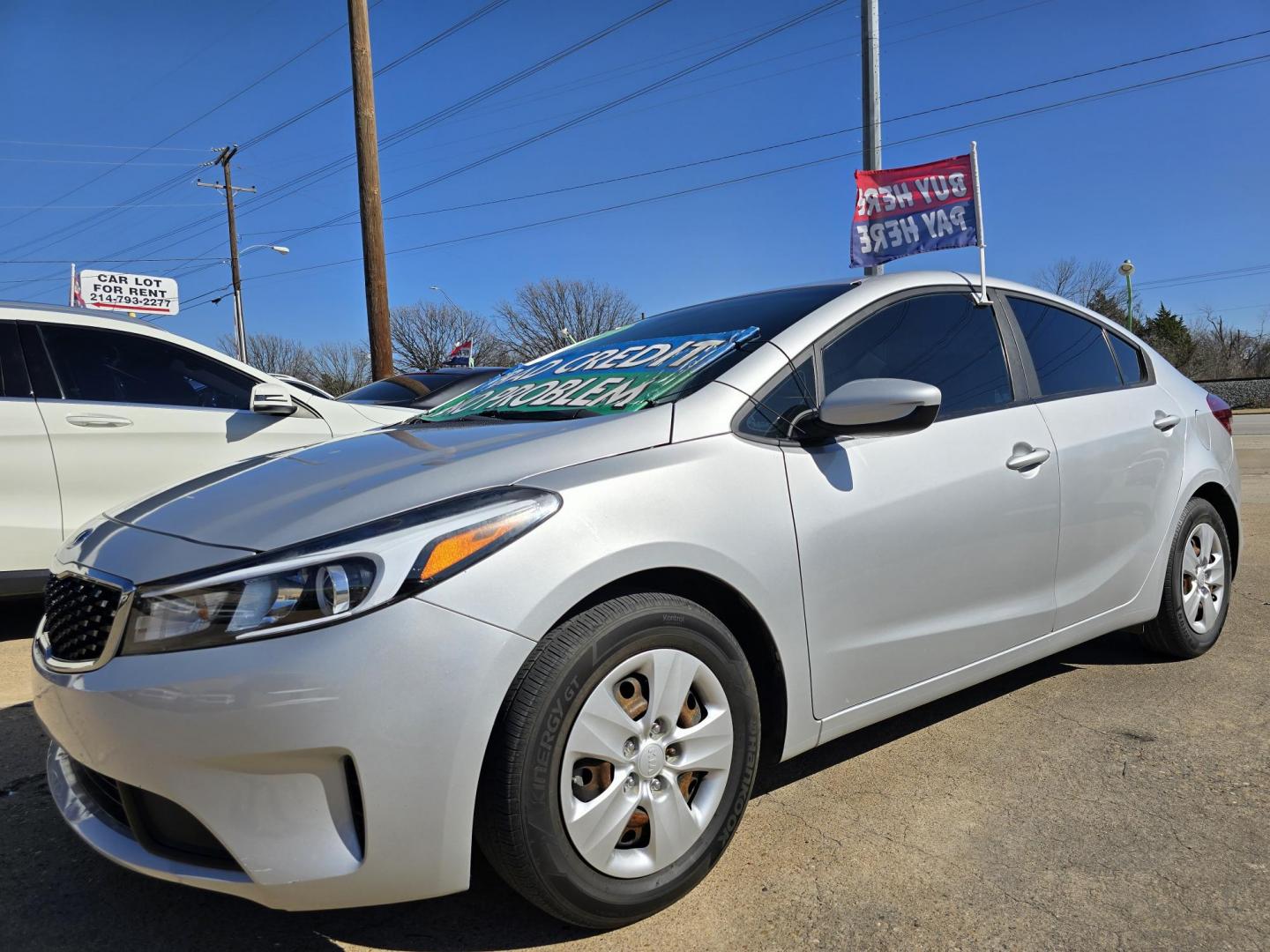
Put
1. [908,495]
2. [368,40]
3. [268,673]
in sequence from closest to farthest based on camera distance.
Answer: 1. [268,673]
2. [908,495]
3. [368,40]

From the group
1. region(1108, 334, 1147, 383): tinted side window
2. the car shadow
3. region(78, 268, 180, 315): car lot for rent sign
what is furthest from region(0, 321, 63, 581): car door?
region(78, 268, 180, 315): car lot for rent sign

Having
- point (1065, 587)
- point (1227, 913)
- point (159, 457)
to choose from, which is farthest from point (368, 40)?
point (1227, 913)

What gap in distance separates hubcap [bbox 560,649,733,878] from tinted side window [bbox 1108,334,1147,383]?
98.4 inches

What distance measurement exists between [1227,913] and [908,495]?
3.91ft

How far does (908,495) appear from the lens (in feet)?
8.55

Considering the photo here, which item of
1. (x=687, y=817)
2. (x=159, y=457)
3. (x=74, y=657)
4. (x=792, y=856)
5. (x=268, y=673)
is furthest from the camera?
(x=159, y=457)

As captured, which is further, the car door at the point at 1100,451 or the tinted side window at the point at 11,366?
the tinted side window at the point at 11,366

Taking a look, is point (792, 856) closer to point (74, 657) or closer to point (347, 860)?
point (347, 860)

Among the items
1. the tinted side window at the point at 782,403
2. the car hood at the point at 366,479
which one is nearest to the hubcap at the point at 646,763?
the car hood at the point at 366,479

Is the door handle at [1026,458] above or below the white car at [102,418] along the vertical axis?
below

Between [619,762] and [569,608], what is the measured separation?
36 centimetres

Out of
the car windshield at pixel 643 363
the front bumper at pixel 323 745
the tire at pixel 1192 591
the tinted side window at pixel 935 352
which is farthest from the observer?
the tire at pixel 1192 591

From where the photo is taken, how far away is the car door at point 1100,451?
318 centimetres

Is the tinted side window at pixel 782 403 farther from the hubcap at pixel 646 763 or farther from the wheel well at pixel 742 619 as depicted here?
the hubcap at pixel 646 763
